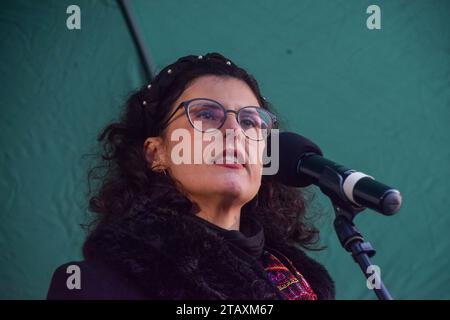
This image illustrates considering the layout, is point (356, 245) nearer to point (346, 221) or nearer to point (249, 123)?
point (346, 221)

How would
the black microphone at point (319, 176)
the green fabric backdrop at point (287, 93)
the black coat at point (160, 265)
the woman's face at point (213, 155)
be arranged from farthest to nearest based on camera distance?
the green fabric backdrop at point (287, 93) → the woman's face at point (213, 155) → the black coat at point (160, 265) → the black microphone at point (319, 176)

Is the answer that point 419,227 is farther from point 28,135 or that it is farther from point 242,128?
point 28,135

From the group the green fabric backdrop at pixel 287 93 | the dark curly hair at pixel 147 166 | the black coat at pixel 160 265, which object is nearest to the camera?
the black coat at pixel 160 265

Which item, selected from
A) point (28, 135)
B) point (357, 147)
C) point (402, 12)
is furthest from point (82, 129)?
point (402, 12)

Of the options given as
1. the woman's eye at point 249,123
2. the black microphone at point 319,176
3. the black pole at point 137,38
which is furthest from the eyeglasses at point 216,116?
the black pole at point 137,38

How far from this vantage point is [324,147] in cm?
151

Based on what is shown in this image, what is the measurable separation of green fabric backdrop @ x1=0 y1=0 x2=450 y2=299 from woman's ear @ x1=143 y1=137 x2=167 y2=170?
0.24 meters

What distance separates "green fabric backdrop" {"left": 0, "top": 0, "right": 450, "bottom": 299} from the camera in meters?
1.39


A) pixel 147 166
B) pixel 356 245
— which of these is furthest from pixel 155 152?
pixel 356 245

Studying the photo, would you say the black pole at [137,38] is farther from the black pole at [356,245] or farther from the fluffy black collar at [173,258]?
the black pole at [356,245]

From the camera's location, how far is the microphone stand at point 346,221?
2.72 feet

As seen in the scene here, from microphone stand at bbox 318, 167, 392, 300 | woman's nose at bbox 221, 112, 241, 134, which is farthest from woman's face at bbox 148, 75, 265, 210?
microphone stand at bbox 318, 167, 392, 300

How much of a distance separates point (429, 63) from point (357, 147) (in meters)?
0.30

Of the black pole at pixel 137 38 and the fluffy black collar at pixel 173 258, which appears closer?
the fluffy black collar at pixel 173 258
